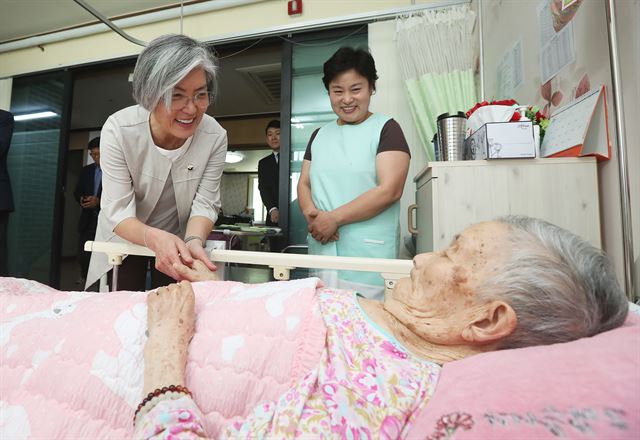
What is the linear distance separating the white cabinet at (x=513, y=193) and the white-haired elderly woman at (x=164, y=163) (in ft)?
2.92

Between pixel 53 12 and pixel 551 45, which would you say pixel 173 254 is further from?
pixel 53 12

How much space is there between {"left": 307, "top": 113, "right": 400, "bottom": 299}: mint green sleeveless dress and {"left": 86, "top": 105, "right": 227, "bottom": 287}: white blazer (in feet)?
1.55

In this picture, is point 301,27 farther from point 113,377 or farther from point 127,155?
point 113,377

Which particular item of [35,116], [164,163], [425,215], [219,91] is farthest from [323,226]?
[35,116]

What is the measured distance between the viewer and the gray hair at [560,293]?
0.63 metres

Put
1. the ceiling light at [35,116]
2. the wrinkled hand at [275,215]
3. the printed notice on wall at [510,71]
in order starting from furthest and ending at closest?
1. the ceiling light at [35,116]
2. the wrinkled hand at [275,215]
3. the printed notice on wall at [510,71]

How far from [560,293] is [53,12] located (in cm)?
477

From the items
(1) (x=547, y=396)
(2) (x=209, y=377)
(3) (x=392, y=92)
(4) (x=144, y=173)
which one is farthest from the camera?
(3) (x=392, y=92)

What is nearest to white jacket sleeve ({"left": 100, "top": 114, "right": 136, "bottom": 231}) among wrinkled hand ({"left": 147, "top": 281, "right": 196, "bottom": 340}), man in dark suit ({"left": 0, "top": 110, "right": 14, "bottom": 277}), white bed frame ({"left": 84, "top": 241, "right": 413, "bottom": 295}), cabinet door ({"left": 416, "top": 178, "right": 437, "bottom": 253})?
white bed frame ({"left": 84, "top": 241, "right": 413, "bottom": 295})

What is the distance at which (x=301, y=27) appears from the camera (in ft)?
9.31

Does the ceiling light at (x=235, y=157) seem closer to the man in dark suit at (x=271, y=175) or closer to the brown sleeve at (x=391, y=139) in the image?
the man in dark suit at (x=271, y=175)

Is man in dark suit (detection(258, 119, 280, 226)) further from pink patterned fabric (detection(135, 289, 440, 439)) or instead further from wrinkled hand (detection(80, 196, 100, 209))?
pink patterned fabric (detection(135, 289, 440, 439))

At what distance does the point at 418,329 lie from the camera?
0.76 meters

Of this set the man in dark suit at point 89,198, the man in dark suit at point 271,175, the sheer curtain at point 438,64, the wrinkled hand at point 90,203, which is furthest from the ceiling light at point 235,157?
the sheer curtain at point 438,64
